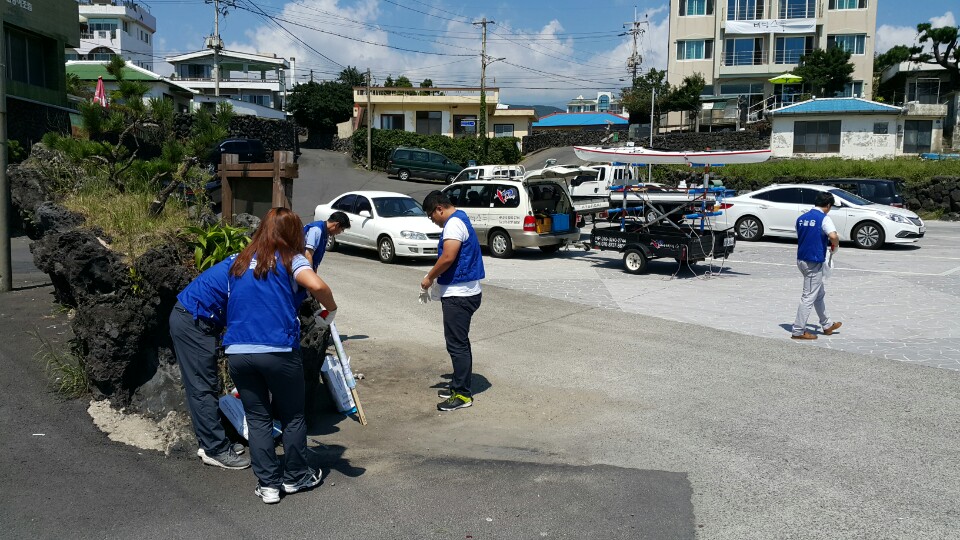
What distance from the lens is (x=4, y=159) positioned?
10.6 meters

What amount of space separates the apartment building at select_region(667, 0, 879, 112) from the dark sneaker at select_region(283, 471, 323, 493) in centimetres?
5000

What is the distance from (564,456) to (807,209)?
16572mm

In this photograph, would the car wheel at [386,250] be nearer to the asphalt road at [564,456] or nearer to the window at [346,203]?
the window at [346,203]

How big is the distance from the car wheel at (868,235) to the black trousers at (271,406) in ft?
59.7

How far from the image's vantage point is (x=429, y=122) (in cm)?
5219

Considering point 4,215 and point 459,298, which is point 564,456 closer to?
point 459,298

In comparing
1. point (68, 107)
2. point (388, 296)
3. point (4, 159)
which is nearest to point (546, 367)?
point (388, 296)

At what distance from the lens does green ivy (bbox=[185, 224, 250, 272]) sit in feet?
21.1

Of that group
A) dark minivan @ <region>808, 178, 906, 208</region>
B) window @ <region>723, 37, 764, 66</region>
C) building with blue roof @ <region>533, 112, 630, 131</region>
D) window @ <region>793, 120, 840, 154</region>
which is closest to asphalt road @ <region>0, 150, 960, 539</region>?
dark minivan @ <region>808, 178, 906, 208</region>

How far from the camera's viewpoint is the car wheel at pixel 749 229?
2105 cm

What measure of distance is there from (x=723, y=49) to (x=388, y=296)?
147ft

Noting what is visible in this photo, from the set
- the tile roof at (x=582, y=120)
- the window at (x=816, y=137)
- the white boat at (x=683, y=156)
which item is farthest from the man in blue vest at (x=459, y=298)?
the tile roof at (x=582, y=120)

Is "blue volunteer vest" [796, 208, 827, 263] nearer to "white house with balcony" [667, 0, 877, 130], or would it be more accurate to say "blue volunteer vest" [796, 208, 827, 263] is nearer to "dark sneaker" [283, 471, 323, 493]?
"dark sneaker" [283, 471, 323, 493]

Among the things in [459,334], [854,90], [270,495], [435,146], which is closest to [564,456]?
[459,334]
